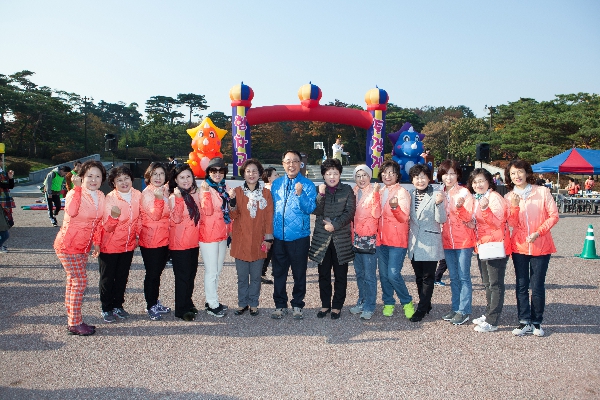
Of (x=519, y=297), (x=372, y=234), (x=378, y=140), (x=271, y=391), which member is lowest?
(x=271, y=391)

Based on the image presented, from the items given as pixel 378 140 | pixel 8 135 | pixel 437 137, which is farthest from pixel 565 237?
pixel 8 135

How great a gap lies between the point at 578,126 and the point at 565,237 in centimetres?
2435

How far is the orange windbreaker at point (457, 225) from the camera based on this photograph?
4.09 metres

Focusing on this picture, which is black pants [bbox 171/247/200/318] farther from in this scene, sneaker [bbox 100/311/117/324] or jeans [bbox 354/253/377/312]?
jeans [bbox 354/253/377/312]

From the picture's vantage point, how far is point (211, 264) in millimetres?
4371

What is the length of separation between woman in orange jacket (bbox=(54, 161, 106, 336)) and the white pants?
3.39 ft

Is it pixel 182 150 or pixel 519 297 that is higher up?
pixel 182 150

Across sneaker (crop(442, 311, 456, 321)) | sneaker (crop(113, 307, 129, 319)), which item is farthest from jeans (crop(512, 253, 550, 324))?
sneaker (crop(113, 307, 129, 319))

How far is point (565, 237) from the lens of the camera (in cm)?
1049

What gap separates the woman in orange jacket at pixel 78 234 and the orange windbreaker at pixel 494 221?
3.48 m

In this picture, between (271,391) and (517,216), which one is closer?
(271,391)

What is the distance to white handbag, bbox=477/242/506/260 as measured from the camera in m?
3.90

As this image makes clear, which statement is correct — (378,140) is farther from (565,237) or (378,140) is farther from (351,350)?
(351,350)

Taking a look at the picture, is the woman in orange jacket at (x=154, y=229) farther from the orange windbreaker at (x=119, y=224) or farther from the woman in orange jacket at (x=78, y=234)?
the woman in orange jacket at (x=78, y=234)
